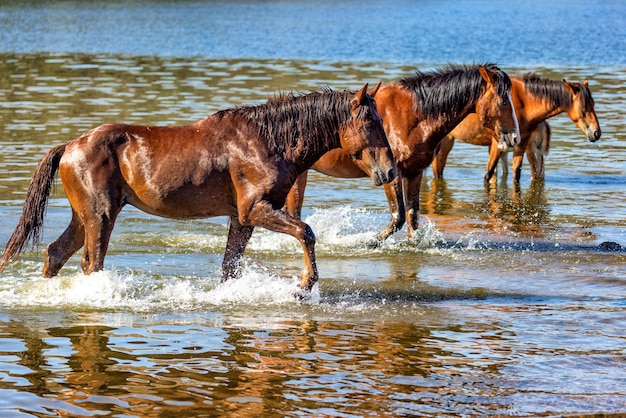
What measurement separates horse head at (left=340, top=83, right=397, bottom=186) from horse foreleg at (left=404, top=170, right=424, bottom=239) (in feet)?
8.46

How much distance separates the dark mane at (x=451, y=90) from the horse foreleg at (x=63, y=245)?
3739mm

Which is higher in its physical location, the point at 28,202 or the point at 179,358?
the point at 28,202

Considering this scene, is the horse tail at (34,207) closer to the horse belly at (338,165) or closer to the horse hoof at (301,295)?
the horse hoof at (301,295)

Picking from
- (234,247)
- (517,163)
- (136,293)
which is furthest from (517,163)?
(136,293)

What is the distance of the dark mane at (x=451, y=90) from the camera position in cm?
1095

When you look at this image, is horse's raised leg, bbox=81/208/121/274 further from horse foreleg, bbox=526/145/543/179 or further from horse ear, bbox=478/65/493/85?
horse foreleg, bbox=526/145/543/179

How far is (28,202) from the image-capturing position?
353 inches

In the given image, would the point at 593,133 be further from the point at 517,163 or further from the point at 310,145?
the point at 310,145

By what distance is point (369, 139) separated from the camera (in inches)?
346

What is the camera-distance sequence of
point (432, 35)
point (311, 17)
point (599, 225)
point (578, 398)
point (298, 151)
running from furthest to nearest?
1. point (311, 17)
2. point (432, 35)
3. point (599, 225)
4. point (298, 151)
5. point (578, 398)

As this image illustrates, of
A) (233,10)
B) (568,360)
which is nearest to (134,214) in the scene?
(568,360)

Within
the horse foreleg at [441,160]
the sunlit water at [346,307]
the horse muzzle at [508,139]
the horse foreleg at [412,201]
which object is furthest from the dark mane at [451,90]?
the horse foreleg at [441,160]

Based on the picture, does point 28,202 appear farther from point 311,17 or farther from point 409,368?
point 311,17

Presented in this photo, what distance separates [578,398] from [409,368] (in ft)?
3.63
